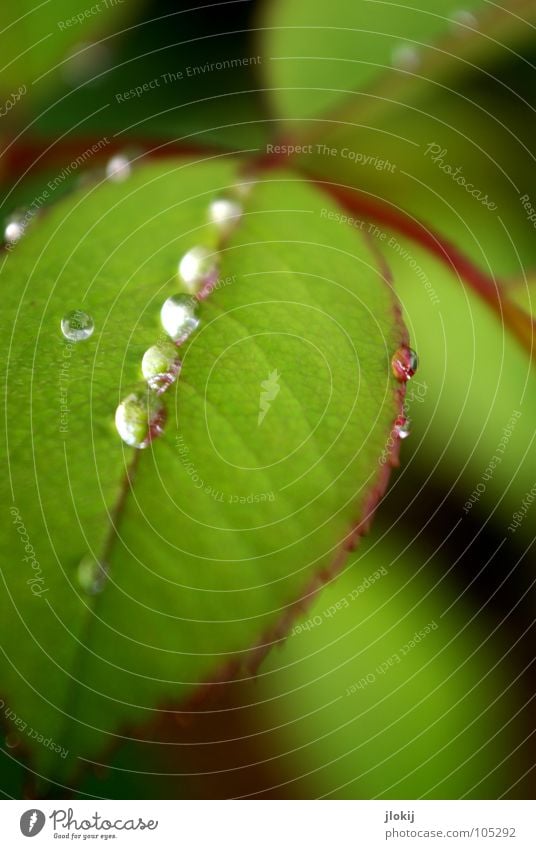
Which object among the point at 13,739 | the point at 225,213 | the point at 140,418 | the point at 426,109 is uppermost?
the point at 426,109

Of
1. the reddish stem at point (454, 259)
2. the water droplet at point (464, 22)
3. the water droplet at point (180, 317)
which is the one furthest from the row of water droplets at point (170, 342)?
the water droplet at point (464, 22)

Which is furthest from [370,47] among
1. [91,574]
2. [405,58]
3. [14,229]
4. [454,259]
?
[91,574]

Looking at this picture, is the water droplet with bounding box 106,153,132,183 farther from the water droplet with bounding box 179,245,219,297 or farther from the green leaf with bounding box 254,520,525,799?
the green leaf with bounding box 254,520,525,799

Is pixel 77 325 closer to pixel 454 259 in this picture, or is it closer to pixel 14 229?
pixel 14 229

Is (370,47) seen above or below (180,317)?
above

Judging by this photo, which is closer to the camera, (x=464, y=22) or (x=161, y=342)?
(x=161, y=342)

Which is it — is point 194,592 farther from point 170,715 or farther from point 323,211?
point 323,211
